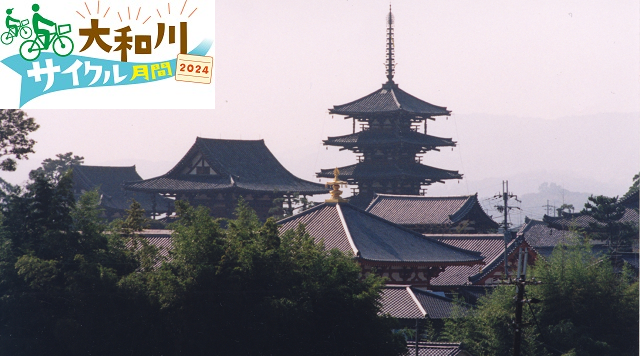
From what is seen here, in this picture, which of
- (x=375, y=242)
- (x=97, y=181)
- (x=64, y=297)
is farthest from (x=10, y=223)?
(x=97, y=181)

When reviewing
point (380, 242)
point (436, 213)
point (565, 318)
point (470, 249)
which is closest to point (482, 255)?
point (470, 249)

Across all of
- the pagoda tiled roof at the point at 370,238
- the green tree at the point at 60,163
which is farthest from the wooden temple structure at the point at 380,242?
the green tree at the point at 60,163

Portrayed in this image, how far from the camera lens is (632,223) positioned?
154 ft

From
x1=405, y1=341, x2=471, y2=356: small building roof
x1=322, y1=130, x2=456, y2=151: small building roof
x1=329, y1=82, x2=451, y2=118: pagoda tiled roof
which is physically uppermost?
x1=329, y1=82, x2=451, y2=118: pagoda tiled roof

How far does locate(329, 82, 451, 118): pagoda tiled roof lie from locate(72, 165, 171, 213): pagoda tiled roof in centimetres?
1426

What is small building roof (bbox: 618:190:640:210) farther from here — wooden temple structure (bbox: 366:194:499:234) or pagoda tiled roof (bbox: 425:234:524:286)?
pagoda tiled roof (bbox: 425:234:524:286)

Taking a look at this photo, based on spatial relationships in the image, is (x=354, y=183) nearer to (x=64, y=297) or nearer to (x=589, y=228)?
(x=589, y=228)

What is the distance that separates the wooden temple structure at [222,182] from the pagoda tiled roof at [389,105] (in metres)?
6.12

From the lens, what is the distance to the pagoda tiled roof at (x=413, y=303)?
1119 inches

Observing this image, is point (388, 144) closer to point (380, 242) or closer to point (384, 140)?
point (384, 140)

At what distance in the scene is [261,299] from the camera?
65.7ft

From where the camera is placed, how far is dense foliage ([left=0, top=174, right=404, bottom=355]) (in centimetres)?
1964

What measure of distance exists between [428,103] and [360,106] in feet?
15.5

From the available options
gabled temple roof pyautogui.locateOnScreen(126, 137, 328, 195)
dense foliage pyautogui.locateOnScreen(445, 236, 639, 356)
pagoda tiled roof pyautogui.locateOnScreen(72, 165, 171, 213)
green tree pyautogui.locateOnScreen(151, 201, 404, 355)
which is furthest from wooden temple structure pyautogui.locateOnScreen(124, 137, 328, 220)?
green tree pyautogui.locateOnScreen(151, 201, 404, 355)
